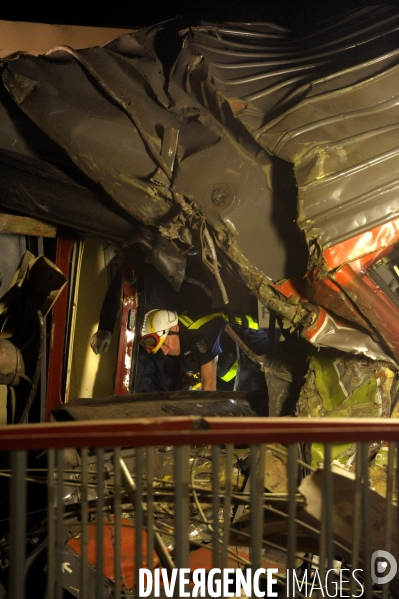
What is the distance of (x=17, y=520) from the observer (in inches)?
49.2

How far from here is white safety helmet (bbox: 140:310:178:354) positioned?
3418 mm

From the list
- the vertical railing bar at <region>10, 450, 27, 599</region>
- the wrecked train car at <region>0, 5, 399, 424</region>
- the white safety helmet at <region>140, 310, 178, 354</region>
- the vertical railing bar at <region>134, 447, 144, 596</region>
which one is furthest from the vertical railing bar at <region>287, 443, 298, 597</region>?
the white safety helmet at <region>140, 310, 178, 354</region>

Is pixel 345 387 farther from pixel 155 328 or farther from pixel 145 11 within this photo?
pixel 145 11

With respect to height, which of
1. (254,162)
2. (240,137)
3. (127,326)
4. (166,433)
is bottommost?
(166,433)

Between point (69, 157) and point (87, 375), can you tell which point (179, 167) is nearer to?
point (69, 157)

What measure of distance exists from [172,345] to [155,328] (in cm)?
23

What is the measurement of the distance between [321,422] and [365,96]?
6.50 ft

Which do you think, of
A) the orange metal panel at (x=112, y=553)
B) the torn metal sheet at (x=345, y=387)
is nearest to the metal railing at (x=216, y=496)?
the orange metal panel at (x=112, y=553)

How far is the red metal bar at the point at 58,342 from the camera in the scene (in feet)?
10.1

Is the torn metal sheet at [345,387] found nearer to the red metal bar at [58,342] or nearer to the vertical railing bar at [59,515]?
the red metal bar at [58,342]

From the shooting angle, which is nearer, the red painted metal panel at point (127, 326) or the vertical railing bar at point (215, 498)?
the vertical railing bar at point (215, 498)

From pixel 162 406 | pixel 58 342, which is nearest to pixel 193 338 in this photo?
pixel 162 406

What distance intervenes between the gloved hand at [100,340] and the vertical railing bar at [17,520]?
209cm

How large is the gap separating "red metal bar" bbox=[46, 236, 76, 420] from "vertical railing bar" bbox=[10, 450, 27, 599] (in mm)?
1840
